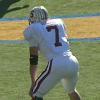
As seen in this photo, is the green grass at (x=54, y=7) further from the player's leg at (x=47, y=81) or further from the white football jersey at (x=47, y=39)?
the player's leg at (x=47, y=81)

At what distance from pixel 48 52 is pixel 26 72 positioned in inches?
141

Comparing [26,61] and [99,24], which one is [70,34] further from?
[26,61]

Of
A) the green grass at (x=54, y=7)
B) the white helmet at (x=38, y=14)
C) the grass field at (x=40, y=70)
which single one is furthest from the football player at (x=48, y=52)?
the green grass at (x=54, y=7)

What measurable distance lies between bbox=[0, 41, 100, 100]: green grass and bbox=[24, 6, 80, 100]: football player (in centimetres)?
194

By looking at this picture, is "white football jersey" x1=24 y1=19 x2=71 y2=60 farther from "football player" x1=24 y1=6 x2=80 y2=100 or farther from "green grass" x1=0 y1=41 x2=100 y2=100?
"green grass" x1=0 y1=41 x2=100 y2=100

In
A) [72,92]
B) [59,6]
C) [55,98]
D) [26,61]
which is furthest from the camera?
[59,6]

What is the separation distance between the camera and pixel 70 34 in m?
12.4

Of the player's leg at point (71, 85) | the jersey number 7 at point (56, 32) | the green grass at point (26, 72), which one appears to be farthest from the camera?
the green grass at point (26, 72)

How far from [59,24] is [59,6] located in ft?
31.2

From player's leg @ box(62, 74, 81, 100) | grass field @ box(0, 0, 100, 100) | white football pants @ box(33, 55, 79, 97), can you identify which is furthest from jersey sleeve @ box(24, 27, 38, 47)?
grass field @ box(0, 0, 100, 100)

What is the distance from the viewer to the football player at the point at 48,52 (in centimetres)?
594

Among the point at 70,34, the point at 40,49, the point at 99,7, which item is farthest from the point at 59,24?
the point at 99,7

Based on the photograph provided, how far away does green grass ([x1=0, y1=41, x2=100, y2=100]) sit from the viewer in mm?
8117

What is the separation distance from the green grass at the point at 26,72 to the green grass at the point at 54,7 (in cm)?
334
